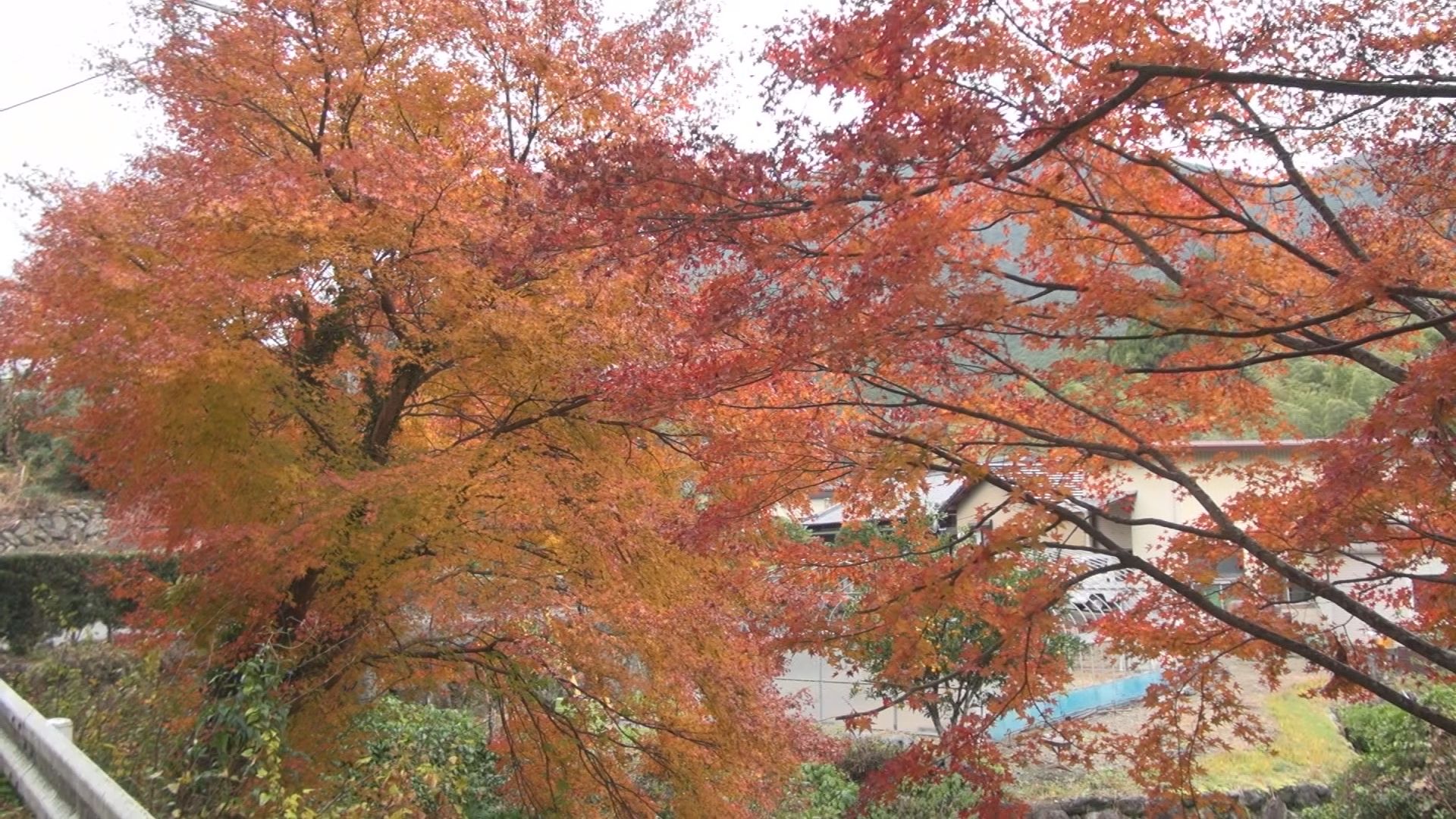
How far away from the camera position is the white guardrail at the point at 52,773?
115 inches

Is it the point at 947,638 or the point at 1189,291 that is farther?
the point at 947,638

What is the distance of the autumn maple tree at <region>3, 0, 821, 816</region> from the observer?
20.5ft

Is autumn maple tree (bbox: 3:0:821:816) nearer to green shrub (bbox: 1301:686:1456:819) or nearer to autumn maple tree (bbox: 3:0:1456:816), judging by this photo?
autumn maple tree (bbox: 3:0:1456:816)

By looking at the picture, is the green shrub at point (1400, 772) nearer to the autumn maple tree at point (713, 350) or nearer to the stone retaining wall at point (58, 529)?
the autumn maple tree at point (713, 350)

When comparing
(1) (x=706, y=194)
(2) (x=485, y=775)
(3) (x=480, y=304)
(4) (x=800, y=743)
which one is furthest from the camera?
(2) (x=485, y=775)

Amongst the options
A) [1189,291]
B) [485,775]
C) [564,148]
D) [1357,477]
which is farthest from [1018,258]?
[485,775]

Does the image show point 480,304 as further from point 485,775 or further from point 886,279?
point 485,775

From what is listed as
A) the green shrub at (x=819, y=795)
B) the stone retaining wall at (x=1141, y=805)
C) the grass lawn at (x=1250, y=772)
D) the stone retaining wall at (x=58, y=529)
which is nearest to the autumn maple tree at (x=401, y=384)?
the green shrub at (x=819, y=795)

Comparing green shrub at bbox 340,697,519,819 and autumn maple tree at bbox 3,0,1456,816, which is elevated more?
autumn maple tree at bbox 3,0,1456,816

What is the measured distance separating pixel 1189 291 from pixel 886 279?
1.36m

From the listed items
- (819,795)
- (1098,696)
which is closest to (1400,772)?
(1098,696)

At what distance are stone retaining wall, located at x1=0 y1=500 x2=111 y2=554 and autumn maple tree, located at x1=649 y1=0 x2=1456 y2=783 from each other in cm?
1945

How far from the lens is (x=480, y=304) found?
265 inches

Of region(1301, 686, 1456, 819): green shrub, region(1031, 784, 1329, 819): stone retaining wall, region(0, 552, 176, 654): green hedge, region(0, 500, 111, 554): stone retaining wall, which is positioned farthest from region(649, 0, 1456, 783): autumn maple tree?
region(0, 500, 111, 554): stone retaining wall
